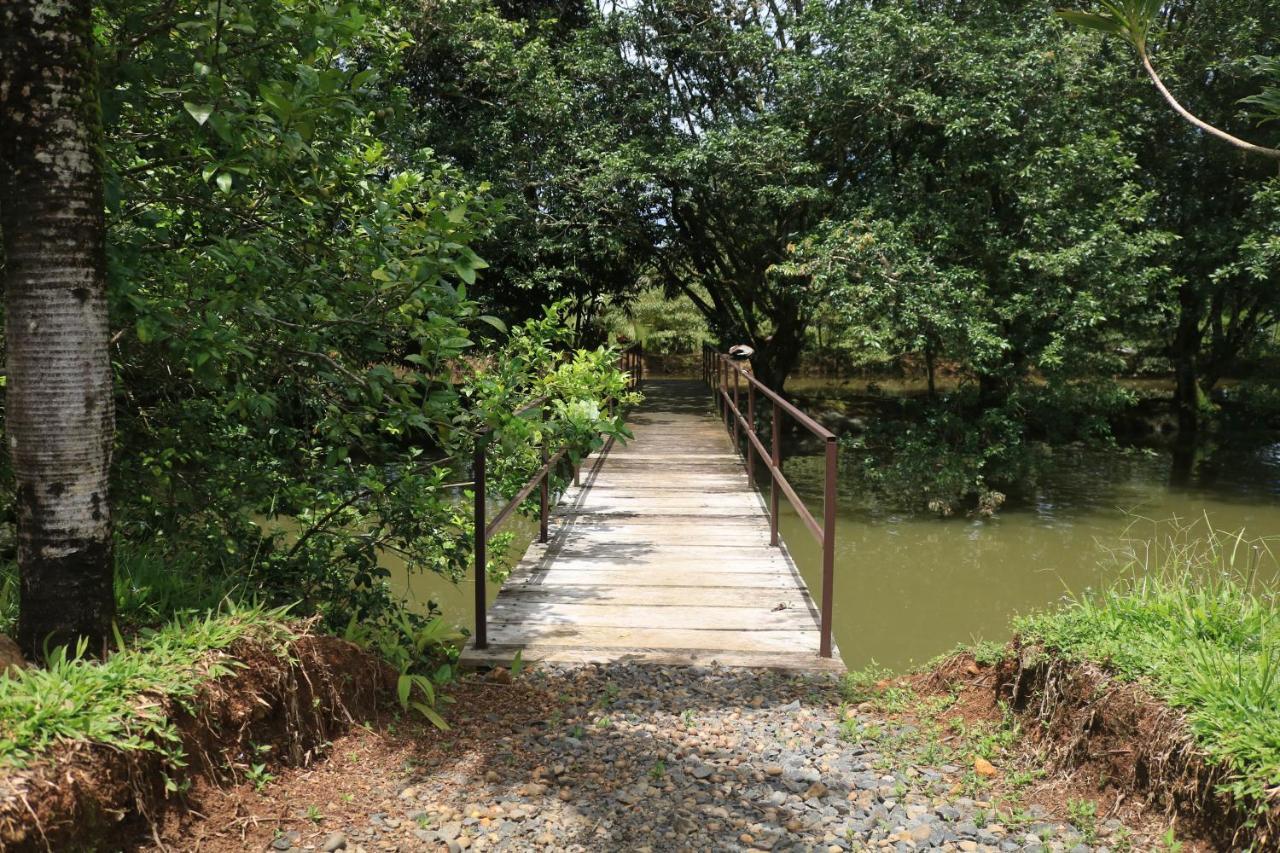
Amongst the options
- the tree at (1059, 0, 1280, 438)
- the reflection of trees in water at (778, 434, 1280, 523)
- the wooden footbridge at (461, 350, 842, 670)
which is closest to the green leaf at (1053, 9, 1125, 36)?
the wooden footbridge at (461, 350, 842, 670)

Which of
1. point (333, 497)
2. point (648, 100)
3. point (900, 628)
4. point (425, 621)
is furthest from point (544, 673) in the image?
point (648, 100)

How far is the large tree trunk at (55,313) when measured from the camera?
90.8 inches

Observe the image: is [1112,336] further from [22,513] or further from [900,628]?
[22,513]

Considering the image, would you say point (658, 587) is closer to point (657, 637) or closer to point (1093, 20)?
point (657, 637)

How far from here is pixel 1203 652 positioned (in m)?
2.74

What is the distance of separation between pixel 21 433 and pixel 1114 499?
47.1ft

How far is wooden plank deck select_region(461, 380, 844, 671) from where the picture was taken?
4008 mm

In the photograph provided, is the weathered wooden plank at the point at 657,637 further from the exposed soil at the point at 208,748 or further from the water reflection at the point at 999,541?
the water reflection at the point at 999,541

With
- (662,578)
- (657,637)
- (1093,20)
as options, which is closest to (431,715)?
(657,637)

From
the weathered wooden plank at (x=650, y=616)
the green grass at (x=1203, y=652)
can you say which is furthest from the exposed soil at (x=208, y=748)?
the green grass at (x=1203, y=652)

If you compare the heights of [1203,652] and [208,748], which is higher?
[1203,652]

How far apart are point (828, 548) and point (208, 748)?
251 centimetres

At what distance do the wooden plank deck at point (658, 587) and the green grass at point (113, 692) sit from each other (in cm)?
142

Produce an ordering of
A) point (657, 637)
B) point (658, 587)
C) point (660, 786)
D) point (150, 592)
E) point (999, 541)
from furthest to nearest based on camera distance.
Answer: point (999, 541) < point (658, 587) < point (657, 637) < point (150, 592) < point (660, 786)
